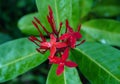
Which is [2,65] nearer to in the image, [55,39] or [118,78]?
[55,39]

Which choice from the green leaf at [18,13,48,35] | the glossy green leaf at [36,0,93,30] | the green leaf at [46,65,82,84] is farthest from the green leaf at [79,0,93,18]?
the green leaf at [46,65,82,84]

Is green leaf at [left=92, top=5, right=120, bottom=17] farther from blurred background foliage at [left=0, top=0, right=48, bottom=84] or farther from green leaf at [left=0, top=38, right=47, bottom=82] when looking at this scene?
green leaf at [left=0, top=38, right=47, bottom=82]

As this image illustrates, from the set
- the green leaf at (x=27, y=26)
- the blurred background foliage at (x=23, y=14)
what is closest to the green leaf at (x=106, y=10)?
the blurred background foliage at (x=23, y=14)

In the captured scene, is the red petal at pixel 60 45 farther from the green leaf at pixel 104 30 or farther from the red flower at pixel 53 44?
the green leaf at pixel 104 30

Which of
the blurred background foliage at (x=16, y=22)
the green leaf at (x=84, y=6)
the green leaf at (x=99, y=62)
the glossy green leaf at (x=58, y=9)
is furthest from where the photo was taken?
the blurred background foliage at (x=16, y=22)

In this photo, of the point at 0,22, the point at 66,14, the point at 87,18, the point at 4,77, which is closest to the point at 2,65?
the point at 4,77
